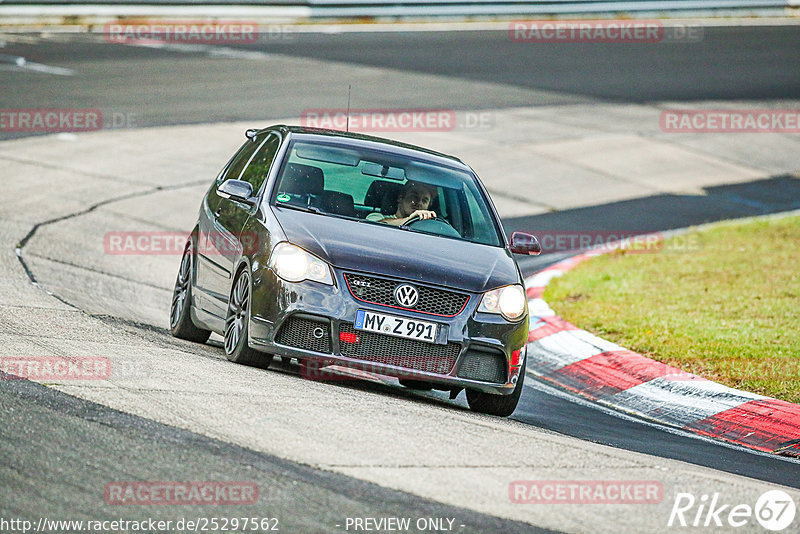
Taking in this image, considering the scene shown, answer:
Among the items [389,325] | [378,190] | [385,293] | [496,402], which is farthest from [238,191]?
[496,402]

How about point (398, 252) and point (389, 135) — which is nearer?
point (398, 252)

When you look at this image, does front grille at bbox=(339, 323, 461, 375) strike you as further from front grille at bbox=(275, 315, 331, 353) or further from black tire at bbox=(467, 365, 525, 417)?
black tire at bbox=(467, 365, 525, 417)

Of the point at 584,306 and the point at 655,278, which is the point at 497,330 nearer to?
the point at 584,306

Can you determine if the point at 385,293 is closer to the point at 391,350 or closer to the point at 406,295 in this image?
the point at 406,295

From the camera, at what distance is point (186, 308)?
9.39 meters

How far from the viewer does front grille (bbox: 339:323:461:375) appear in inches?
299

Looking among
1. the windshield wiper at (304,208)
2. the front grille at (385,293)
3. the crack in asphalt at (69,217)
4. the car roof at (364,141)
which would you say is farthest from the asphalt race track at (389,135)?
the car roof at (364,141)

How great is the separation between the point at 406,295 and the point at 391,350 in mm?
351

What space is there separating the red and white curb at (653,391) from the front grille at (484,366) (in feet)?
→ 5.35

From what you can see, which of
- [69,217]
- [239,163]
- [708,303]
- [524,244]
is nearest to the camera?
[524,244]

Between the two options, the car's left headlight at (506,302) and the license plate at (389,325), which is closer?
the license plate at (389,325)

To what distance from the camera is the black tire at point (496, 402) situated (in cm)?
A: 818

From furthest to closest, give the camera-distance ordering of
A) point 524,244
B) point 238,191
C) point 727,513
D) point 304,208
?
point 524,244 < point 238,191 < point 304,208 < point 727,513

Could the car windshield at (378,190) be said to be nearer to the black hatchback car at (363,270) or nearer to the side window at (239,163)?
the black hatchback car at (363,270)
